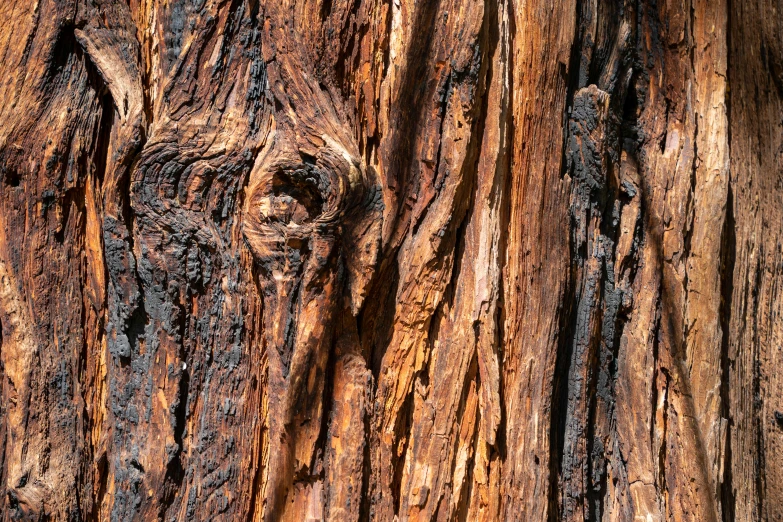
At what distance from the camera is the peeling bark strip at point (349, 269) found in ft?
3.48

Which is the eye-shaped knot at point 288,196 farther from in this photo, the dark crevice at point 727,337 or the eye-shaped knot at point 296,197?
the dark crevice at point 727,337

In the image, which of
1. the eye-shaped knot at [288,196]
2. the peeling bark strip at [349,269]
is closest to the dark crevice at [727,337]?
the peeling bark strip at [349,269]

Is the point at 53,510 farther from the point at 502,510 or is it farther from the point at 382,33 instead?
the point at 382,33

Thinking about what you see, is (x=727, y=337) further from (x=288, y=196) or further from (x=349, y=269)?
(x=288, y=196)

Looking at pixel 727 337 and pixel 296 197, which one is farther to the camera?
pixel 727 337

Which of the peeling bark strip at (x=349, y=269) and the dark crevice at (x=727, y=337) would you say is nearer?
the peeling bark strip at (x=349, y=269)

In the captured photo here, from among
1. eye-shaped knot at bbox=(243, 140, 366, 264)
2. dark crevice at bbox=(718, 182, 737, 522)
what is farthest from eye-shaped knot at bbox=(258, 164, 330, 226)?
dark crevice at bbox=(718, 182, 737, 522)

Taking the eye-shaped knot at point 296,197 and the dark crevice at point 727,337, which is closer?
the eye-shaped knot at point 296,197

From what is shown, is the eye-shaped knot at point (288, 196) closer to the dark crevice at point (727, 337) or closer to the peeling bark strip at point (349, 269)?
the peeling bark strip at point (349, 269)

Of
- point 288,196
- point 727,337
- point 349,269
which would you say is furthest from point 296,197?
point 727,337

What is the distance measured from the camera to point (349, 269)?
42.6 inches

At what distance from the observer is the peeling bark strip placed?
1.06 metres

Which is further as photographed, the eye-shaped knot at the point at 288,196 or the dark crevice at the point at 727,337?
the dark crevice at the point at 727,337

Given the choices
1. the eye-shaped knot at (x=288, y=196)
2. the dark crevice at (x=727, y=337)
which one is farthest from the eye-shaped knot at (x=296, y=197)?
Result: the dark crevice at (x=727, y=337)
